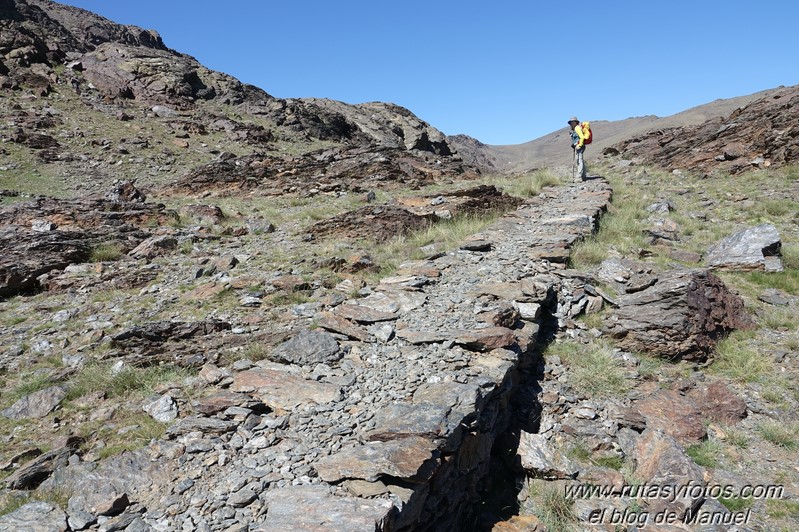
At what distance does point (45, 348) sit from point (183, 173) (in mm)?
15709

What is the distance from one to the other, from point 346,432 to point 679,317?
5026 millimetres

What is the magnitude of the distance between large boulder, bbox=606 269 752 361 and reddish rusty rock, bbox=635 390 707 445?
2.91 ft

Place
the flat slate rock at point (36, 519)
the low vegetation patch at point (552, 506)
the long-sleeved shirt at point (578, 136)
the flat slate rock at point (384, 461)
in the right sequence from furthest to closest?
the long-sleeved shirt at point (578, 136)
the low vegetation patch at point (552, 506)
the flat slate rock at point (384, 461)
the flat slate rock at point (36, 519)

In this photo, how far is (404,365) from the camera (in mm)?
4719

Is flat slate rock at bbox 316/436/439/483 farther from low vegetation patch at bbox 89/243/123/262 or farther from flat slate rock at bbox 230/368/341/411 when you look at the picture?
low vegetation patch at bbox 89/243/123/262

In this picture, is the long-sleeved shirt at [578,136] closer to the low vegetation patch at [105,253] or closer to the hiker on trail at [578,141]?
the hiker on trail at [578,141]

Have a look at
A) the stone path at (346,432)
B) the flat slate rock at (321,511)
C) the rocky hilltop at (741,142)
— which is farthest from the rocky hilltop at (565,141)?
the flat slate rock at (321,511)

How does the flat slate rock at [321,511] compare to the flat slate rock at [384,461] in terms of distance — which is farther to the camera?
the flat slate rock at [384,461]

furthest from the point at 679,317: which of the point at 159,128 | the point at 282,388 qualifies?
the point at 159,128

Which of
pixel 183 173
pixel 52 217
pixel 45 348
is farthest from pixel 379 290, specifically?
pixel 183 173

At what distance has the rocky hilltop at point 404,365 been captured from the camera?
341cm

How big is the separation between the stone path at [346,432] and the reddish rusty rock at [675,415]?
1468 mm

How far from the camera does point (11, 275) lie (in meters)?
8.94

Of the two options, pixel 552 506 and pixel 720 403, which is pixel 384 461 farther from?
pixel 720 403
